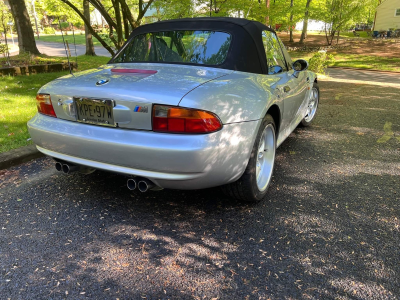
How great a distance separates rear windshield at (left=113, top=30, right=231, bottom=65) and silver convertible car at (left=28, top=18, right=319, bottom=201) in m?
0.01

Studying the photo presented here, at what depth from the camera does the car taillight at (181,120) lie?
213 cm

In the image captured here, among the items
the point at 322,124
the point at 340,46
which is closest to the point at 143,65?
the point at 322,124

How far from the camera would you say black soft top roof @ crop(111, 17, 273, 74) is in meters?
2.89

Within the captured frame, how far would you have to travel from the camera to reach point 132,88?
2277 millimetres

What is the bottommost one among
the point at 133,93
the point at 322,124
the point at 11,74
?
the point at 322,124

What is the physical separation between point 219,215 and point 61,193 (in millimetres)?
1582

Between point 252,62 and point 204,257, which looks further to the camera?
point 252,62

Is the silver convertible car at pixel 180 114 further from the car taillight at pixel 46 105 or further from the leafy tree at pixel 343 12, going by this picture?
the leafy tree at pixel 343 12

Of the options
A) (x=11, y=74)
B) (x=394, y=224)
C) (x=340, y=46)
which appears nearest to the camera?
(x=394, y=224)

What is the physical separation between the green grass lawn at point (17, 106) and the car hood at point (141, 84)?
77.0 inches

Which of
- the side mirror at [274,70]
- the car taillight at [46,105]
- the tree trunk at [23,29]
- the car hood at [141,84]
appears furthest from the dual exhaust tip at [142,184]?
the tree trunk at [23,29]

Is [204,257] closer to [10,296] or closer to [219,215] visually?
[219,215]

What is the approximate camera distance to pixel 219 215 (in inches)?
107

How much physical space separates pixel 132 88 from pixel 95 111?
1.14ft
